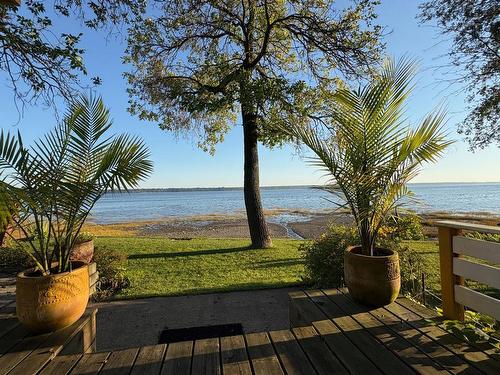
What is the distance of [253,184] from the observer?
9.64 metres

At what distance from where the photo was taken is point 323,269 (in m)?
4.70

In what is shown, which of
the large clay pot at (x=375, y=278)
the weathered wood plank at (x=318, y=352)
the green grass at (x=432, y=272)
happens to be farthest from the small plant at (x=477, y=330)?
the green grass at (x=432, y=272)

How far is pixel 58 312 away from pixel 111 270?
3317mm

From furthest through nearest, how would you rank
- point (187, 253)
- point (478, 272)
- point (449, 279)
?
point (187, 253)
point (449, 279)
point (478, 272)

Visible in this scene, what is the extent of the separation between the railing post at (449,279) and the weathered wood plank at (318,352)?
1279 mm

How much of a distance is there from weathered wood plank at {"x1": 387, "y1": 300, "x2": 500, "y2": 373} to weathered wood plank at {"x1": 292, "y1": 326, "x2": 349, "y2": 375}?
84 cm

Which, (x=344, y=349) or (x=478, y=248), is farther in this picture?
(x=478, y=248)

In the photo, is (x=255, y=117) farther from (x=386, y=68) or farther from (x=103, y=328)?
(x=103, y=328)

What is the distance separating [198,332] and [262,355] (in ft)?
5.53

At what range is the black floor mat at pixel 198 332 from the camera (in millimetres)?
3678

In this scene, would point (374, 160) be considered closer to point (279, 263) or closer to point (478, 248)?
point (478, 248)

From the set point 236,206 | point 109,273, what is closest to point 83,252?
point 109,273

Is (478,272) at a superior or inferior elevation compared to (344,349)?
superior

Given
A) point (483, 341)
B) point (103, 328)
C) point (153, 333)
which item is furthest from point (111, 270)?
point (483, 341)
